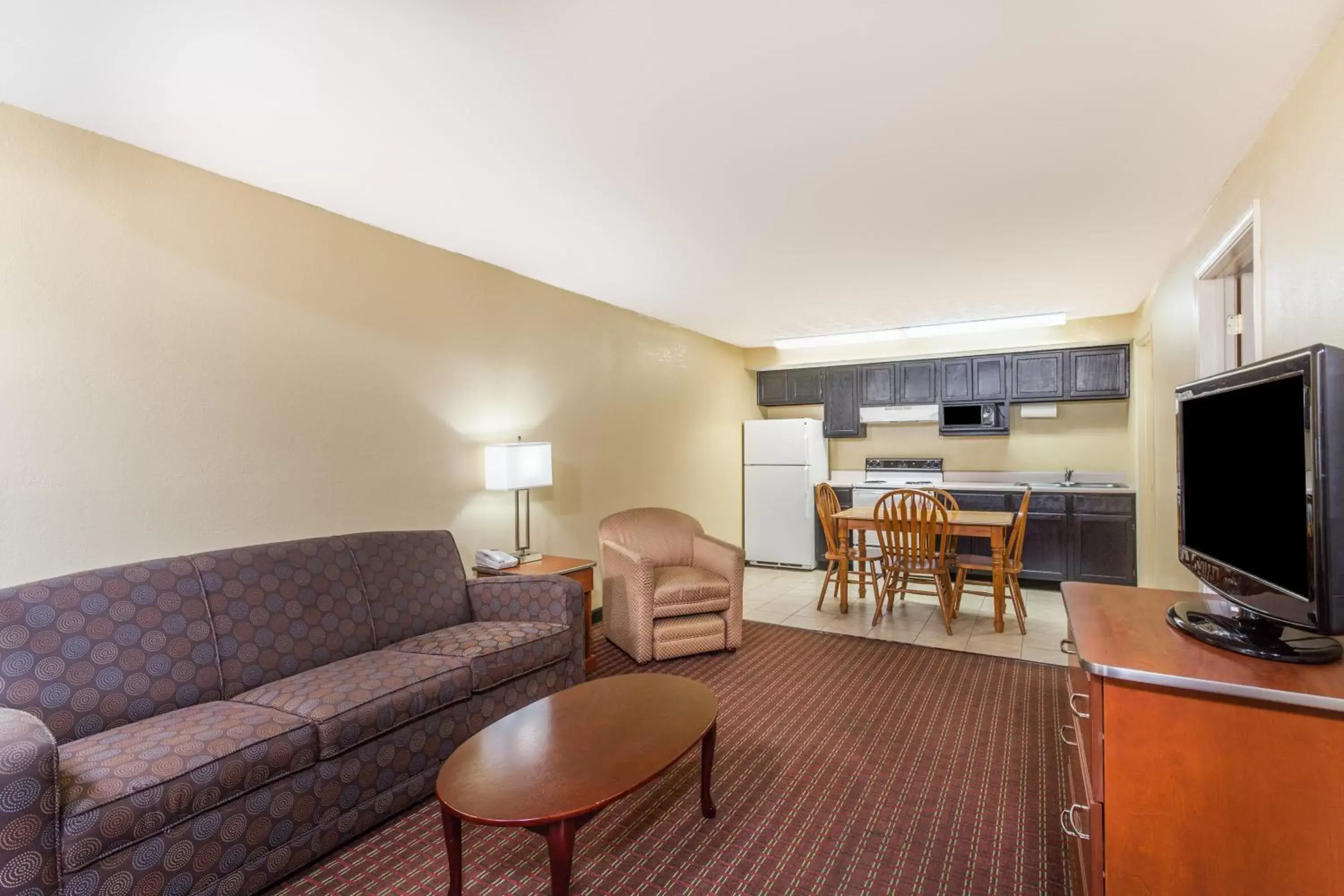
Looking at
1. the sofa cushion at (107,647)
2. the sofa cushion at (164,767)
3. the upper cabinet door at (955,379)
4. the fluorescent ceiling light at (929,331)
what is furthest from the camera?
the upper cabinet door at (955,379)

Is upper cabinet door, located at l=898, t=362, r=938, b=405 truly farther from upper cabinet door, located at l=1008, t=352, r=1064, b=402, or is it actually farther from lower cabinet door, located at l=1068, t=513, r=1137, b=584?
lower cabinet door, located at l=1068, t=513, r=1137, b=584

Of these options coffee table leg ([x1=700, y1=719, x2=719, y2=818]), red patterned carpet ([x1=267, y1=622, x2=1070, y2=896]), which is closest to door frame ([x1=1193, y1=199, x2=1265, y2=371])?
red patterned carpet ([x1=267, y1=622, x2=1070, y2=896])

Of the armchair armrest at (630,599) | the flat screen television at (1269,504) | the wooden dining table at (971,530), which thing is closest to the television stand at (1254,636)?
the flat screen television at (1269,504)

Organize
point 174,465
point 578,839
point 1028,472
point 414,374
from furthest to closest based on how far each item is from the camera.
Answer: point 1028,472, point 414,374, point 174,465, point 578,839

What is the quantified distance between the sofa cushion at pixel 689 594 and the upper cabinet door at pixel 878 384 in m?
3.38

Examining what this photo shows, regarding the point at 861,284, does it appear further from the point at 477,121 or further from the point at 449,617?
the point at 449,617

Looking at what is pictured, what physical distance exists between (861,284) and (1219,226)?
1.85m

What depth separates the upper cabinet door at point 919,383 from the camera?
600cm

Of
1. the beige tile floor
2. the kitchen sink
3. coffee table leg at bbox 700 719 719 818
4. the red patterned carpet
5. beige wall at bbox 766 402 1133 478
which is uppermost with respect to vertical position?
beige wall at bbox 766 402 1133 478

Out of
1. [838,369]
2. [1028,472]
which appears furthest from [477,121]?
[1028,472]

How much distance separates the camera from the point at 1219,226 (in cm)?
258

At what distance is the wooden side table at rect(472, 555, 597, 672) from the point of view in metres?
3.24

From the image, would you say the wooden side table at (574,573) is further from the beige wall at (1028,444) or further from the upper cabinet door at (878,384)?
the beige wall at (1028,444)

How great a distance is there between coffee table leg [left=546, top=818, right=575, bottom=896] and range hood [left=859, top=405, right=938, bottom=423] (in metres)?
5.51
